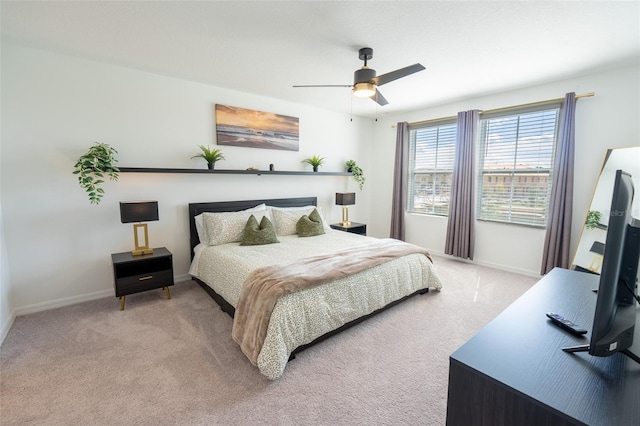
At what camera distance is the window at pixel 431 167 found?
16.5ft

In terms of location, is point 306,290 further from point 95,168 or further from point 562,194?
point 562,194

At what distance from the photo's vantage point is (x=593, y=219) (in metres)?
3.45

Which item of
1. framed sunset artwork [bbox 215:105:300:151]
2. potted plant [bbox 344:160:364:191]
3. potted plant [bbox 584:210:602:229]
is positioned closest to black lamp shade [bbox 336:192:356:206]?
potted plant [bbox 344:160:364:191]

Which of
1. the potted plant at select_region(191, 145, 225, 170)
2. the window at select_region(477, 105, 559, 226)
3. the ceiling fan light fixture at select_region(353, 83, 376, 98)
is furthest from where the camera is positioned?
the window at select_region(477, 105, 559, 226)

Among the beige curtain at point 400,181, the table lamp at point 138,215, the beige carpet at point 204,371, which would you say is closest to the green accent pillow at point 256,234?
the beige carpet at point 204,371

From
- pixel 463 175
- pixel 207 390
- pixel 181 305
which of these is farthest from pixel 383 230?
pixel 207 390

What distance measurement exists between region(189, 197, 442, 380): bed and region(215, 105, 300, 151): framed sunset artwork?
3.07 feet

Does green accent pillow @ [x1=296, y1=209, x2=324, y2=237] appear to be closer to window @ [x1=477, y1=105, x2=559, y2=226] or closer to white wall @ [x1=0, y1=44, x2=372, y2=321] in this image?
white wall @ [x1=0, y1=44, x2=372, y2=321]

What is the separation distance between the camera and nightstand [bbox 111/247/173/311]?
3031 mm

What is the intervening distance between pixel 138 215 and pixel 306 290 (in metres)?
2.18

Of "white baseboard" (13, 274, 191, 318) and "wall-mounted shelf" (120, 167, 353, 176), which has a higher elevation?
"wall-mounted shelf" (120, 167, 353, 176)

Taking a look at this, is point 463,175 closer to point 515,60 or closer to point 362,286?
point 515,60

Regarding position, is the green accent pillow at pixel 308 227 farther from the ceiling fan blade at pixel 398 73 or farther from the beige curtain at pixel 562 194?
the beige curtain at pixel 562 194

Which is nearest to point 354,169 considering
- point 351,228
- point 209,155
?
point 351,228
